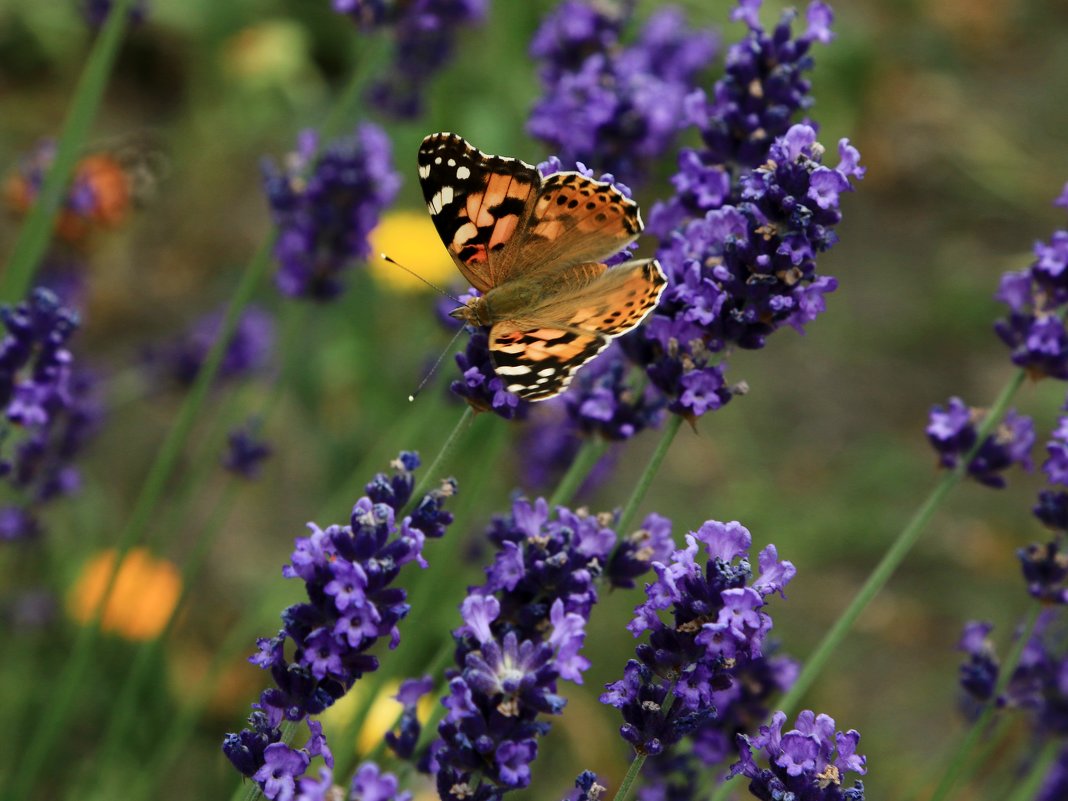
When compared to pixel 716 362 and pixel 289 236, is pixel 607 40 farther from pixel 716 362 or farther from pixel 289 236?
pixel 716 362

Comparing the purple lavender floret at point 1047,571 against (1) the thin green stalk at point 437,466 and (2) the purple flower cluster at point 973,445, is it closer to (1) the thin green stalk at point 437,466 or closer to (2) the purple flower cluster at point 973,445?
(2) the purple flower cluster at point 973,445

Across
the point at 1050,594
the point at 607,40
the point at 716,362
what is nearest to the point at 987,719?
the point at 1050,594

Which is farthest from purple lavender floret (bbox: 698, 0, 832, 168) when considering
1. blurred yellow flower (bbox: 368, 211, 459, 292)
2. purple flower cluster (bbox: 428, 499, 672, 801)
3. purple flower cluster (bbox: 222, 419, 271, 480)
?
blurred yellow flower (bbox: 368, 211, 459, 292)

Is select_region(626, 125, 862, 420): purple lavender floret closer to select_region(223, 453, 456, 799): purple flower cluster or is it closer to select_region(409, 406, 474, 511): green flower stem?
select_region(409, 406, 474, 511): green flower stem

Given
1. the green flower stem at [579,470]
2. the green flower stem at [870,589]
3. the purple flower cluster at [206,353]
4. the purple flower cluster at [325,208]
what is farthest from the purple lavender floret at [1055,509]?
the purple flower cluster at [206,353]

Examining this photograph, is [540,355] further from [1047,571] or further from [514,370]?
[1047,571]
